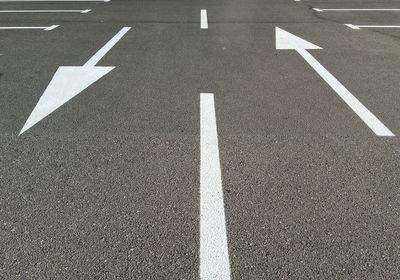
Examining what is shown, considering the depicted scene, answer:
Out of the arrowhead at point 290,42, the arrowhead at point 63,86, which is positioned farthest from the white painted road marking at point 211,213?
the arrowhead at point 290,42

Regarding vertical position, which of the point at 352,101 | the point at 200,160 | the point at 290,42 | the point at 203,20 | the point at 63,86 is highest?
the point at 203,20

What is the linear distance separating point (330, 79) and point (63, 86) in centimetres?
384

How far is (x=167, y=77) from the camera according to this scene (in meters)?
6.27

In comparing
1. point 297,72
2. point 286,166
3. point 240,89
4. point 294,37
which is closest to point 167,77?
point 240,89

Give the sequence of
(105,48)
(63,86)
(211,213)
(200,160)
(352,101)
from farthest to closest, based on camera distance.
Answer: (105,48)
(63,86)
(352,101)
(200,160)
(211,213)

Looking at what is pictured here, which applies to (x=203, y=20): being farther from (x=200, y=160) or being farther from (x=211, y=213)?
(x=211, y=213)

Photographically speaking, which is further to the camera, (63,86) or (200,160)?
(63,86)

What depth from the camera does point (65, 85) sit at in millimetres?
5828

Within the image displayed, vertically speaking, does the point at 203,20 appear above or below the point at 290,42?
above

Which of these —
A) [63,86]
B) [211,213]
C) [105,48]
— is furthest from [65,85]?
[211,213]

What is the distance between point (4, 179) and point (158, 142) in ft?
4.81

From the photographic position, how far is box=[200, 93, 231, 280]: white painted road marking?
2707 millimetres

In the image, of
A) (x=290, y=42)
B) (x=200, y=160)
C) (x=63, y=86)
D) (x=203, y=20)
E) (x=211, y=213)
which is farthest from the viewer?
(x=203, y=20)

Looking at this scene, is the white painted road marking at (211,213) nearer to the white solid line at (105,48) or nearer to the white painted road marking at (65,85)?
the white painted road marking at (65,85)
